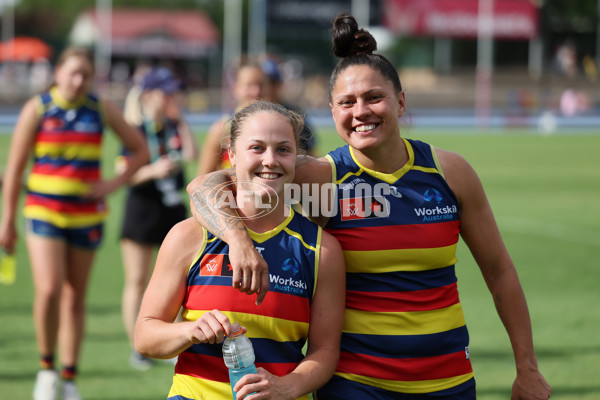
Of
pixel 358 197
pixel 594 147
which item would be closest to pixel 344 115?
pixel 358 197

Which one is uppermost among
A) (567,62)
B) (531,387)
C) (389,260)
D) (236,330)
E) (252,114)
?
(567,62)

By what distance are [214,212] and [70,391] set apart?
3.10 m

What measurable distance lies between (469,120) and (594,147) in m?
13.2

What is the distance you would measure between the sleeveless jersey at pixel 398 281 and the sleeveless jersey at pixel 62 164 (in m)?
3.02

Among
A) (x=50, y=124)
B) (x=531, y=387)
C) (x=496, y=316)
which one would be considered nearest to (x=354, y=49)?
(x=531, y=387)

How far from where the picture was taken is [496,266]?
3293mm

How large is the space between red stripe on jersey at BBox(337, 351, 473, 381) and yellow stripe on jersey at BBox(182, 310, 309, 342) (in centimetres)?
33

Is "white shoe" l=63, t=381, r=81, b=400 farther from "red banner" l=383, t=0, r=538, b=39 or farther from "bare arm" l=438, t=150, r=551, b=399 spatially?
"red banner" l=383, t=0, r=538, b=39

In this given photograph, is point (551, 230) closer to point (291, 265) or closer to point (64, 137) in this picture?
point (64, 137)

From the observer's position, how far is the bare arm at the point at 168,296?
2.72m

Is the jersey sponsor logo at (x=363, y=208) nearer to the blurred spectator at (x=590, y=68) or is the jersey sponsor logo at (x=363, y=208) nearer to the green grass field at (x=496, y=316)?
the green grass field at (x=496, y=316)

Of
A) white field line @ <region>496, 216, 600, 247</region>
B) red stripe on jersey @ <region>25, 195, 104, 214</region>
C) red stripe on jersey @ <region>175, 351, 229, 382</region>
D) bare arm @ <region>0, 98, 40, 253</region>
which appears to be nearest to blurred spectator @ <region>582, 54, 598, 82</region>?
white field line @ <region>496, 216, 600, 247</region>

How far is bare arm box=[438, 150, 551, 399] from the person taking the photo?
3189mm

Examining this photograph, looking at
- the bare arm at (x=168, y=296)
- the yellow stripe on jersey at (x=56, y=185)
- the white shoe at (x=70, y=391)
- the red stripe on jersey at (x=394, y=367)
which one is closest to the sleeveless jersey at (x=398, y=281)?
the red stripe on jersey at (x=394, y=367)
